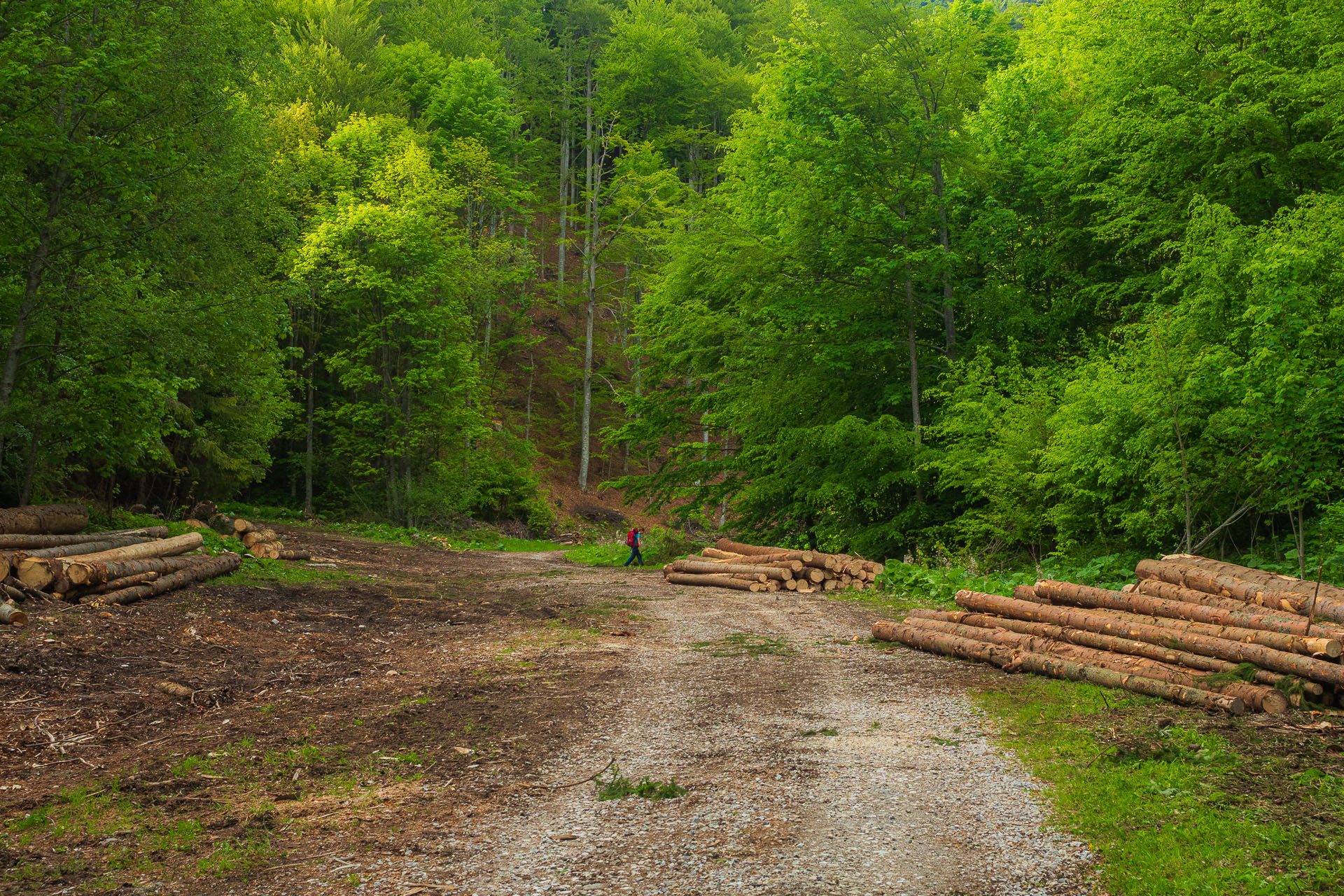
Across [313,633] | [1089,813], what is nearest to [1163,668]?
[1089,813]

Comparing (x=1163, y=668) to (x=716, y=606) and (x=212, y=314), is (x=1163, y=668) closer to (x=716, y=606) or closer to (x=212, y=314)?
(x=716, y=606)

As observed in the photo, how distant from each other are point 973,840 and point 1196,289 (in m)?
11.2

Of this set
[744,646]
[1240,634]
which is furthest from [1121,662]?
[744,646]

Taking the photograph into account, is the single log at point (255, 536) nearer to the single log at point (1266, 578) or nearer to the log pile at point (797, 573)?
the log pile at point (797, 573)

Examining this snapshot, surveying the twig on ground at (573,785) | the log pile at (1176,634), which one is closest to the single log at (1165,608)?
the log pile at (1176,634)

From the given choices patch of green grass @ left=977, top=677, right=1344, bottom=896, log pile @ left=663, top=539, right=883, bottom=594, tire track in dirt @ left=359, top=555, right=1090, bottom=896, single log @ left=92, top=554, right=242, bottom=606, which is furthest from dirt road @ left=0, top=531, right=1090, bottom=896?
log pile @ left=663, top=539, right=883, bottom=594

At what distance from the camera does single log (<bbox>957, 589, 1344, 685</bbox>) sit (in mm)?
6922

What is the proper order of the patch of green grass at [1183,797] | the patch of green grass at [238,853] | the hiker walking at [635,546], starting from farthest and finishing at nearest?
the hiker walking at [635,546]
the patch of green grass at [238,853]
the patch of green grass at [1183,797]

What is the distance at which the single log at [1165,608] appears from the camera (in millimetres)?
7516

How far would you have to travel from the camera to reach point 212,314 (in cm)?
1462

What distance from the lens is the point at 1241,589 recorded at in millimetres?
8430

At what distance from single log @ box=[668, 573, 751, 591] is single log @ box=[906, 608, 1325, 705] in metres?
6.13

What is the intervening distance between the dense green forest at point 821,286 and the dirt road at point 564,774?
17.8 feet

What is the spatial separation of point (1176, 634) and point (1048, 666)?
1.21 meters
